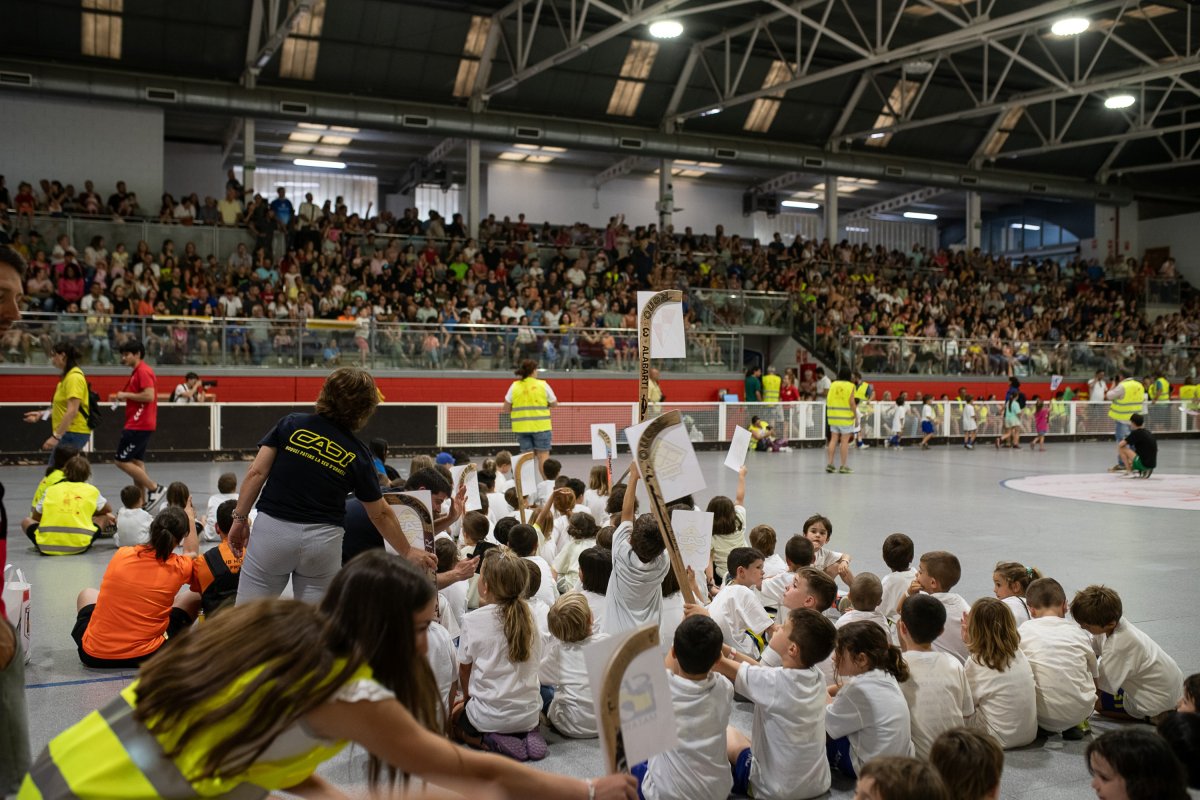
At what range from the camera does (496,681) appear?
173 inches

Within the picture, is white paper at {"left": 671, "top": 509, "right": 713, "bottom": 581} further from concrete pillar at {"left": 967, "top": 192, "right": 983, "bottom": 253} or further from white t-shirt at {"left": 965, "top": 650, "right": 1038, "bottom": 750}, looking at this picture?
concrete pillar at {"left": 967, "top": 192, "right": 983, "bottom": 253}

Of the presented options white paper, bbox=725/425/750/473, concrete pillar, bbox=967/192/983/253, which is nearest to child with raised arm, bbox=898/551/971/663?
white paper, bbox=725/425/750/473

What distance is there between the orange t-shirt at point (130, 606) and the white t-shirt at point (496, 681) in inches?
80.6

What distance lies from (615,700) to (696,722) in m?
1.49

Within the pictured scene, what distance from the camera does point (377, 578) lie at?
2004mm

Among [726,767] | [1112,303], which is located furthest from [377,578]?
[1112,303]

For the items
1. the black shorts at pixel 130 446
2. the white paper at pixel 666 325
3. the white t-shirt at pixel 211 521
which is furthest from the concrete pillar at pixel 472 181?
the white paper at pixel 666 325

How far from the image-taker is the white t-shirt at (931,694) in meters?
4.05

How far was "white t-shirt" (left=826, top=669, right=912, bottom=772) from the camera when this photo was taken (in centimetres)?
388

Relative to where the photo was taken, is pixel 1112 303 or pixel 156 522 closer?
pixel 156 522

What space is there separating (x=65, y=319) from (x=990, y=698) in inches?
685

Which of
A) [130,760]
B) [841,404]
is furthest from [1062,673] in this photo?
[841,404]

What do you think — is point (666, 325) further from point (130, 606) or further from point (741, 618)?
point (130, 606)

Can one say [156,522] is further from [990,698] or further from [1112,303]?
[1112,303]
